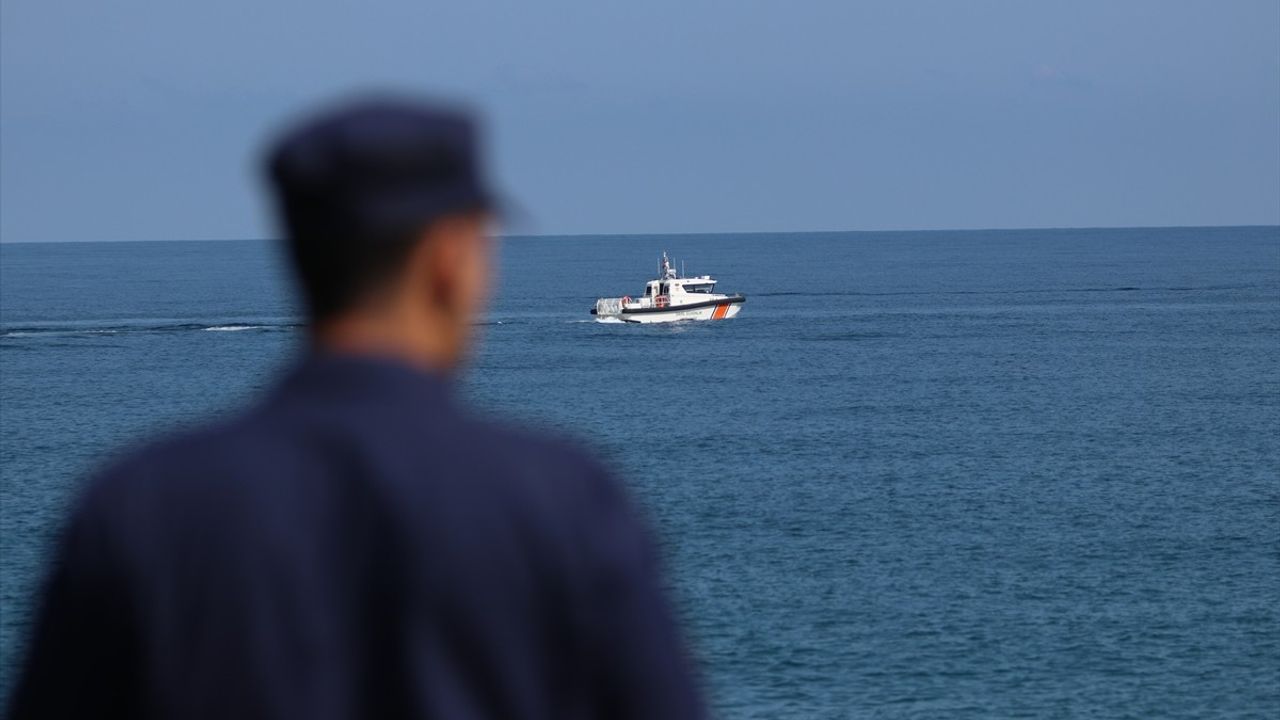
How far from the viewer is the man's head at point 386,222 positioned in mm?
2258

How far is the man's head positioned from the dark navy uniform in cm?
16

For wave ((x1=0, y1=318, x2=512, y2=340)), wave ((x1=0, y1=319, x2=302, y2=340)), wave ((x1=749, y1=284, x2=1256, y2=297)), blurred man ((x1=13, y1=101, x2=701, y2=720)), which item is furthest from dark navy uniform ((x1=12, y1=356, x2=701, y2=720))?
wave ((x1=749, y1=284, x2=1256, y2=297))

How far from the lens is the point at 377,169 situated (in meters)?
2.27

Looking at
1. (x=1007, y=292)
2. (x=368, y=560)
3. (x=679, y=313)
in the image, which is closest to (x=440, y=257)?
(x=368, y=560)

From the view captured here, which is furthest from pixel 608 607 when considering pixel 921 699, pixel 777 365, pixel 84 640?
pixel 777 365

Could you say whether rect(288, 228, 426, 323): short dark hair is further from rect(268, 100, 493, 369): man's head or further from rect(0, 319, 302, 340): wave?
rect(0, 319, 302, 340): wave

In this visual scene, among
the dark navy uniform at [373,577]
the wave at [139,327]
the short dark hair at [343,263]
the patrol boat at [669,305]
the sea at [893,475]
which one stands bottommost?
the sea at [893,475]

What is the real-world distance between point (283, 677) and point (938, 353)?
350 feet

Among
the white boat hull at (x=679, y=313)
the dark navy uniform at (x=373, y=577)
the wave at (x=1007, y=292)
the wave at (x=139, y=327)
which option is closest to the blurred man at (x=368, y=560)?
the dark navy uniform at (x=373, y=577)

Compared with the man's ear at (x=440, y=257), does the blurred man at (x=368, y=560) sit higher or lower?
lower

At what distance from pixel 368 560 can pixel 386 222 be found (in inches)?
17.8

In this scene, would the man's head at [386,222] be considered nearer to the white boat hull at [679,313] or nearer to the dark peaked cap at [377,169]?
the dark peaked cap at [377,169]

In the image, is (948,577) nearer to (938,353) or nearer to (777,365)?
(777,365)

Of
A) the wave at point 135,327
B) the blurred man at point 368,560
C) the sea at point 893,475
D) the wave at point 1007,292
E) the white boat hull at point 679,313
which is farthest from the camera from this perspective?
the wave at point 1007,292
